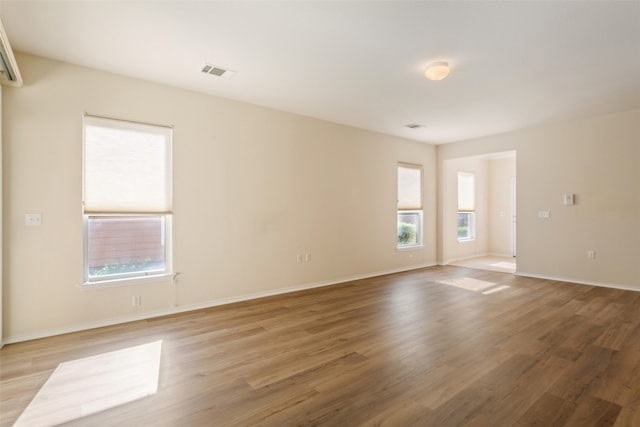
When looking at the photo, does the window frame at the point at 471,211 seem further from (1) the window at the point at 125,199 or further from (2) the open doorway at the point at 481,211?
(1) the window at the point at 125,199

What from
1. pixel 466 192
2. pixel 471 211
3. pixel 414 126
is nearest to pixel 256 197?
pixel 414 126

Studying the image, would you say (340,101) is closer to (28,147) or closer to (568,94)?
(568,94)

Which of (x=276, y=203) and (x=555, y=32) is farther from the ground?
(x=555, y=32)

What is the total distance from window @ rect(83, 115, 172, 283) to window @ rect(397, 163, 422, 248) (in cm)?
460

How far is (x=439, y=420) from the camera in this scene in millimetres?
1904

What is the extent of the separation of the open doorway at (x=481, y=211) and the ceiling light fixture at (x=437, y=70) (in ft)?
14.4

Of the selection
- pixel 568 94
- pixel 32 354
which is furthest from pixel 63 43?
pixel 568 94

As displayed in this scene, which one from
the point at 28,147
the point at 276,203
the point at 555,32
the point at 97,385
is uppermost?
the point at 555,32

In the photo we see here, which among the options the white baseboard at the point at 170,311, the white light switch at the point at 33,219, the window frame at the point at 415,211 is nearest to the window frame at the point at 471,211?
the window frame at the point at 415,211

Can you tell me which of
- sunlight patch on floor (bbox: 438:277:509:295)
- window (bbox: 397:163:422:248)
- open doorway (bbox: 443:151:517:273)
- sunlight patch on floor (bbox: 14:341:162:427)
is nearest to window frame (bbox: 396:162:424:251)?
window (bbox: 397:163:422:248)

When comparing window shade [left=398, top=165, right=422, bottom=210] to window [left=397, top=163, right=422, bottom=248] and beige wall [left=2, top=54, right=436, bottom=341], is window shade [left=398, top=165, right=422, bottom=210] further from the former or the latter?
beige wall [left=2, top=54, right=436, bottom=341]

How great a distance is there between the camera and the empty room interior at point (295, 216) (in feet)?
7.50

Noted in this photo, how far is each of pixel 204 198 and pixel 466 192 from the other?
680 cm

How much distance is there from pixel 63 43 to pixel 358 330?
4.01 m
